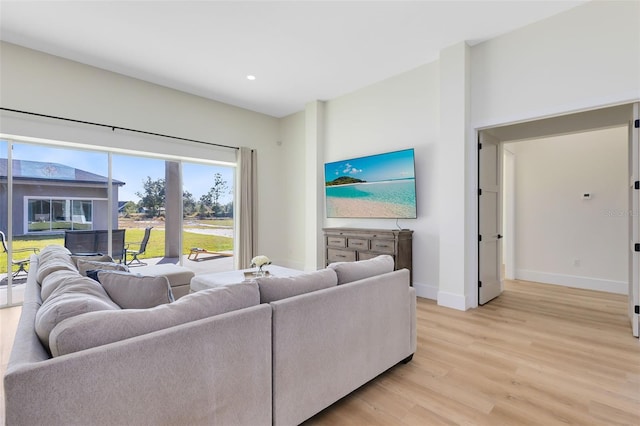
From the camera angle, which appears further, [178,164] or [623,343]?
[178,164]

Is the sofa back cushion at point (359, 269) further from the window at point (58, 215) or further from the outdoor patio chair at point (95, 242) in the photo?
the window at point (58, 215)

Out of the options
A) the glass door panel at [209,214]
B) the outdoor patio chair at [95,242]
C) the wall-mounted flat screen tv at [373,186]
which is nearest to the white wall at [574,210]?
the wall-mounted flat screen tv at [373,186]

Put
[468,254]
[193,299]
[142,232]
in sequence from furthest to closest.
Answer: [142,232], [468,254], [193,299]

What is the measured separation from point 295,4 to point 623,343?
4.30m

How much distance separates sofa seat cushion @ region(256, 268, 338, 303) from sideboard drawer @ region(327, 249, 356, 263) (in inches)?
106

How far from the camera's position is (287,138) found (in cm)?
630

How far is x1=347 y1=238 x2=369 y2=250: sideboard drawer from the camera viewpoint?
4434 mm

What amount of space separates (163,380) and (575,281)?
561cm

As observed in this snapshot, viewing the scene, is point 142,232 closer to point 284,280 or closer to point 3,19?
point 3,19

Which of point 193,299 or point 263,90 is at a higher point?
point 263,90

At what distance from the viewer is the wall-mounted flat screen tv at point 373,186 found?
14.0 ft

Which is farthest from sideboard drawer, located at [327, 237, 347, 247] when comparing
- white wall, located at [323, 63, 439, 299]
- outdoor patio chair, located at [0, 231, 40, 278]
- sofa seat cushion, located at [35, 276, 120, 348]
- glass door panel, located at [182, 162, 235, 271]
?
outdoor patio chair, located at [0, 231, 40, 278]

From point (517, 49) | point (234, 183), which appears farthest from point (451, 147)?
point (234, 183)

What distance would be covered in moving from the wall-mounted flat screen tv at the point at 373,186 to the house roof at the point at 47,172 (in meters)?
3.51
